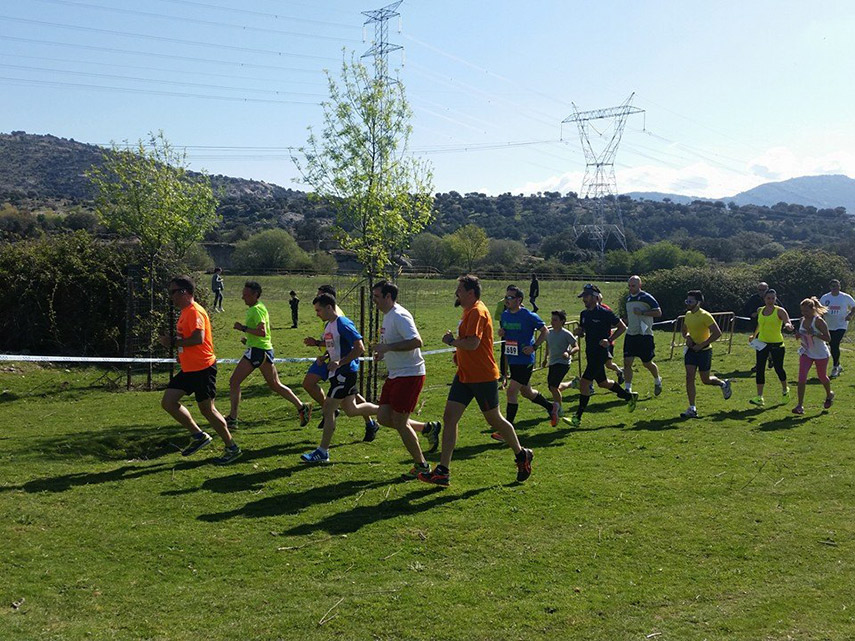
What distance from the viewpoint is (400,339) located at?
750 centimetres

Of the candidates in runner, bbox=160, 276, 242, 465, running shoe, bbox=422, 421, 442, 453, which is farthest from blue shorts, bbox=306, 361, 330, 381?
running shoe, bbox=422, 421, 442, 453

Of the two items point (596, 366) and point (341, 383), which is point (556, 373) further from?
point (341, 383)

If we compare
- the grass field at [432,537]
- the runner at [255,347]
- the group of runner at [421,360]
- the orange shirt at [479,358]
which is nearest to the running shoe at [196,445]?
the group of runner at [421,360]

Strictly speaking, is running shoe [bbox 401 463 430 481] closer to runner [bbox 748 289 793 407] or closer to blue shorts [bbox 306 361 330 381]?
blue shorts [bbox 306 361 330 381]

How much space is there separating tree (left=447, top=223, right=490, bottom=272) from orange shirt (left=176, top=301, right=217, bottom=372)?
6178cm

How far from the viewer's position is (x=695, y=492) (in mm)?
7746

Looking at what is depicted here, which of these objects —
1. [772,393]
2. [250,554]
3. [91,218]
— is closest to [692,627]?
[250,554]

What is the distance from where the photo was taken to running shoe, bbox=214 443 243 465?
8625 millimetres

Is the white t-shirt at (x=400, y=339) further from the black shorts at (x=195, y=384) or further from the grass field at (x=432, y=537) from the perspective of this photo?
the black shorts at (x=195, y=384)

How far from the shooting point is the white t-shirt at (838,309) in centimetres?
1598

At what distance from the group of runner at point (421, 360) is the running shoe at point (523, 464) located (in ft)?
0.03

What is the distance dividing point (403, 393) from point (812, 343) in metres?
7.92

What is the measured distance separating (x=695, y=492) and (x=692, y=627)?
3.08 meters

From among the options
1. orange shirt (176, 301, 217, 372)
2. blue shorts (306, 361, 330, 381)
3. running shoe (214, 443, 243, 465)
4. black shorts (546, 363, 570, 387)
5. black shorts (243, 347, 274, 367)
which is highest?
orange shirt (176, 301, 217, 372)
